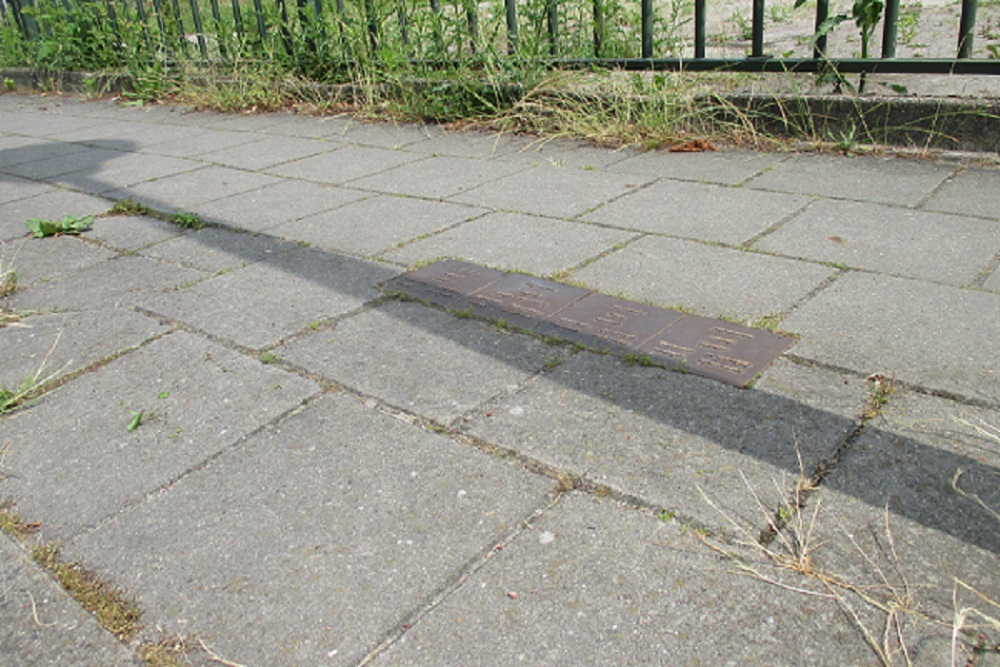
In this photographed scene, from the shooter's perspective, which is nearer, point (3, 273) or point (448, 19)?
point (3, 273)

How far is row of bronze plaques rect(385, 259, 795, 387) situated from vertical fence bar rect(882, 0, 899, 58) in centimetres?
245

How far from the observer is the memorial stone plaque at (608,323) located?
2.41m

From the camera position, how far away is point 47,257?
3.51 metres

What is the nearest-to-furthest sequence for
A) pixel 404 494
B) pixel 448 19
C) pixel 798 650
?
1. pixel 798 650
2. pixel 404 494
3. pixel 448 19

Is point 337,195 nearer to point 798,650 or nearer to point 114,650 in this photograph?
point 114,650

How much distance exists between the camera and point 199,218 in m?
3.89

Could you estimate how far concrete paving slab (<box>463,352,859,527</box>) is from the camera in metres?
1.77

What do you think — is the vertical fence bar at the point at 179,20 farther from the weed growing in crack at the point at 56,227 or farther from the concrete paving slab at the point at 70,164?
the weed growing in crack at the point at 56,227

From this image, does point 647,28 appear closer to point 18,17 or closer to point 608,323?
point 608,323

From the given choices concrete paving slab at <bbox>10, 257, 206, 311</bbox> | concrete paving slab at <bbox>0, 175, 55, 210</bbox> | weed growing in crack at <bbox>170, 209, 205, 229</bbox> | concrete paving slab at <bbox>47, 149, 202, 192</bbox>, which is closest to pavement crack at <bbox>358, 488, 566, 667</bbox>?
concrete paving slab at <bbox>10, 257, 206, 311</bbox>

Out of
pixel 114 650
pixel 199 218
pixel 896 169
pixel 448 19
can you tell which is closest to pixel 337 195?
pixel 199 218

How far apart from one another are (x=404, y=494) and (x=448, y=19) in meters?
4.45

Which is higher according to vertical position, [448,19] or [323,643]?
[448,19]

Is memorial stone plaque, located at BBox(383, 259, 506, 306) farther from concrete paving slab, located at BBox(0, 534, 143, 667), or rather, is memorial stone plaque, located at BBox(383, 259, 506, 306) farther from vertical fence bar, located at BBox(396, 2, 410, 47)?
vertical fence bar, located at BBox(396, 2, 410, 47)
